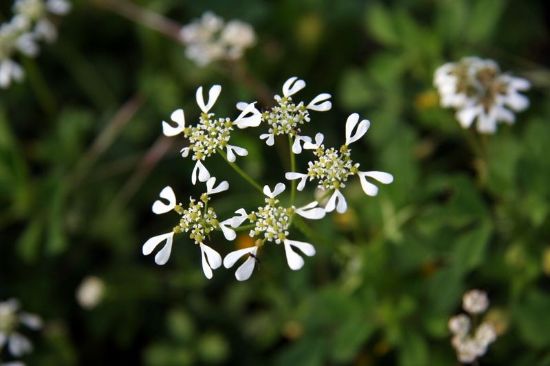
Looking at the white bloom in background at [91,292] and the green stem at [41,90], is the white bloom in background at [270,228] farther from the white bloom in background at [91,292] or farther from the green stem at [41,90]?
the green stem at [41,90]

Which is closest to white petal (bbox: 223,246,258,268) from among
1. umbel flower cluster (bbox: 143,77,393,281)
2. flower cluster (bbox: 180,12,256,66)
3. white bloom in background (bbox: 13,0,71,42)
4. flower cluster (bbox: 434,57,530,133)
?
umbel flower cluster (bbox: 143,77,393,281)

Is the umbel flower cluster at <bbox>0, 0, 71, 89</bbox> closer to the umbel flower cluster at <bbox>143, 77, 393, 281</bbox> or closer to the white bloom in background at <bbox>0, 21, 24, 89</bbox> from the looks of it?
the white bloom in background at <bbox>0, 21, 24, 89</bbox>

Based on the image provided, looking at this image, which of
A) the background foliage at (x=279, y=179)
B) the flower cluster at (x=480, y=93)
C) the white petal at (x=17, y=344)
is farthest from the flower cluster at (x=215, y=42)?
the white petal at (x=17, y=344)

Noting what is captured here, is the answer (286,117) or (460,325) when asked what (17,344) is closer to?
(286,117)

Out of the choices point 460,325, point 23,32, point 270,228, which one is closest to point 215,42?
point 23,32

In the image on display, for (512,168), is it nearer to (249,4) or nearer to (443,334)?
(443,334)

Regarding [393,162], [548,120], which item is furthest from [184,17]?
[548,120]
